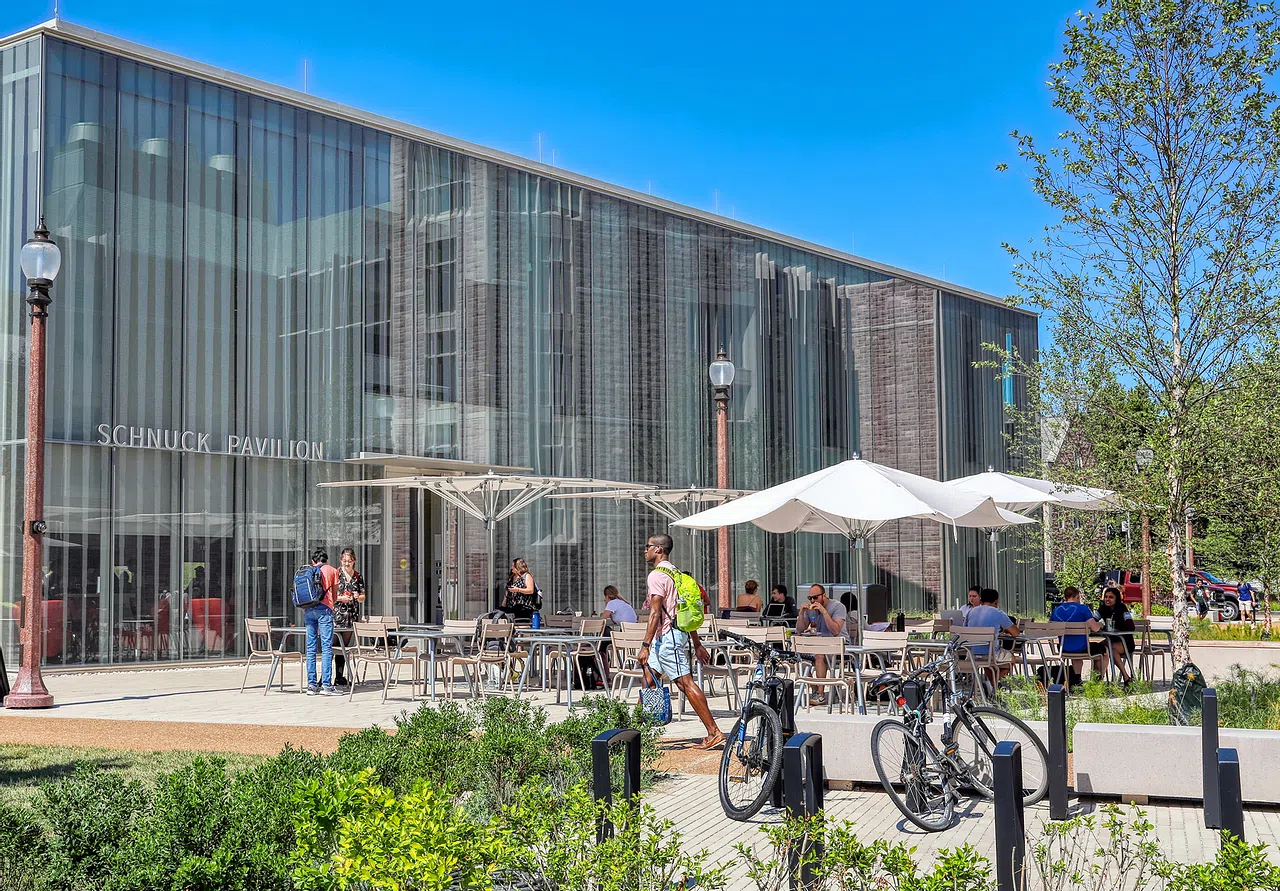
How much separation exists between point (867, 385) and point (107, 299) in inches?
852

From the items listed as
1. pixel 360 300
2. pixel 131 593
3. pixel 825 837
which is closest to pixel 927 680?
pixel 825 837

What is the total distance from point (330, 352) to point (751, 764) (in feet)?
54.2

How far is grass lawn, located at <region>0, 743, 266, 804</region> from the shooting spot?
A: 9.24m

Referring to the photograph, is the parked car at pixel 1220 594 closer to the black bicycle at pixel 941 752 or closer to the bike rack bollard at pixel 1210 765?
the black bicycle at pixel 941 752

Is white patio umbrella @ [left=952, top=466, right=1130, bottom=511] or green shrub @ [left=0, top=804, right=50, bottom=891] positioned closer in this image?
green shrub @ [left=0, top=804, right=50, bottom=891]

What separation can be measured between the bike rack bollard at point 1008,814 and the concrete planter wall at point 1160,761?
356 centimetres

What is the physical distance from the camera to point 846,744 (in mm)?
9109

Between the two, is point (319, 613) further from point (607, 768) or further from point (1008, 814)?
point (1008, 814)

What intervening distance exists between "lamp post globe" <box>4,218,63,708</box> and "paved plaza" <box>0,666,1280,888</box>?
1.58 ft

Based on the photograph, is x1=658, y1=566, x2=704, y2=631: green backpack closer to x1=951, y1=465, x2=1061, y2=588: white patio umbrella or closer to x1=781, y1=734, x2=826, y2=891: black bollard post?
x1=781, y1=734, x2=826, y2=891: black bollard post

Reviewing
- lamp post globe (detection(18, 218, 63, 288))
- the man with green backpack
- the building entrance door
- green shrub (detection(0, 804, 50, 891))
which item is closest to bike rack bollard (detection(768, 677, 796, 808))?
the man with green backpack

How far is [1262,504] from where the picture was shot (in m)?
11.7

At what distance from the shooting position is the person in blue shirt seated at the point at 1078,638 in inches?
583

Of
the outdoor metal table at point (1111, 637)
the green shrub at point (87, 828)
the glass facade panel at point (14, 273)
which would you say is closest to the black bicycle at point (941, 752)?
the green shrub at point (87, 828)
